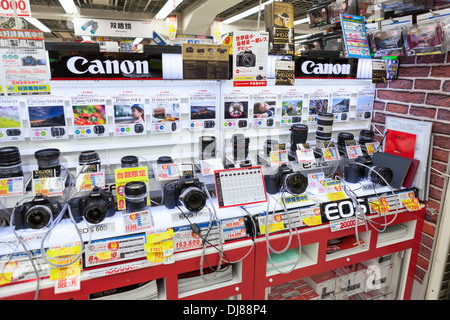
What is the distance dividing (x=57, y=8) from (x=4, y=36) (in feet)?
28.9

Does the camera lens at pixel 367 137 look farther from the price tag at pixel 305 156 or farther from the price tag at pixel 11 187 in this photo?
the price tag at pixel 11 187

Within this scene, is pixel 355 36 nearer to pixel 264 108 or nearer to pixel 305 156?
pixel 264 108

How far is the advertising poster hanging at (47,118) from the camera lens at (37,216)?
0.58m

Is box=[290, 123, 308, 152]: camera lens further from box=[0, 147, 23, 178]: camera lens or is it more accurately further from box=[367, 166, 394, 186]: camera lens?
box=[0, 147, 23, 178]: camera lens

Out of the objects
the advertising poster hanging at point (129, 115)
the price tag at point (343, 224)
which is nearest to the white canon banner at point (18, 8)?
the advertising poster hanging at point (129, 115)

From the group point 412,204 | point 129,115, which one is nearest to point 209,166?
point 129,115

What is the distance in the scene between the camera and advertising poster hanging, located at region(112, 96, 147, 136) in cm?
187

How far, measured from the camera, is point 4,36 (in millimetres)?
1393

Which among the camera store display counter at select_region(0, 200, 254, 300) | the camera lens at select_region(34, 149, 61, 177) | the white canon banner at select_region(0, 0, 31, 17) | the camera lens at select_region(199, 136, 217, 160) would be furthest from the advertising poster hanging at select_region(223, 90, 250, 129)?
the white canon banner at select_region(0, 0, 31, 17)

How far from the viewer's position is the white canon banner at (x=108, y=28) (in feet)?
19.9

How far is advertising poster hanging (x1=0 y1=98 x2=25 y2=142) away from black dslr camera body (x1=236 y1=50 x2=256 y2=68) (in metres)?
1.28

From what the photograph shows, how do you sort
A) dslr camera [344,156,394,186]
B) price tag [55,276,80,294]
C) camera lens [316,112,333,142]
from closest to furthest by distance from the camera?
price tag [55,276,80,294], dslr camera [344,156,394,186], camera lens [316,112,333,142]

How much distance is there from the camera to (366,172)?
81.3 inches

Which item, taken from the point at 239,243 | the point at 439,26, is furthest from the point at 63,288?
the point at 439,26
